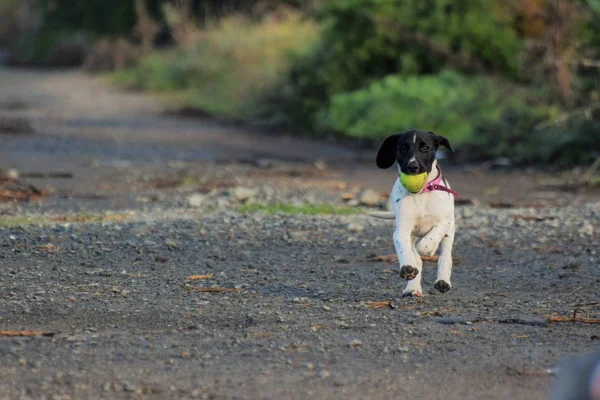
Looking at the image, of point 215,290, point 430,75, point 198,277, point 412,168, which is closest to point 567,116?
point 430,75

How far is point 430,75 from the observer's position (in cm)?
2009

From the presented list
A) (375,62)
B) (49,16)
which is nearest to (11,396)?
(375,62)

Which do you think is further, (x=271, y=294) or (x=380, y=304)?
(x=271, y=294)

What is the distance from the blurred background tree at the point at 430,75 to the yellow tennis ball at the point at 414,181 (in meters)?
7.99

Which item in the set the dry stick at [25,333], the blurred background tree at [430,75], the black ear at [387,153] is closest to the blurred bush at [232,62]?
the blurred background tree at [430,75]

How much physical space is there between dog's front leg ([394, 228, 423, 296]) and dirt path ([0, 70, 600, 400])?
14cm

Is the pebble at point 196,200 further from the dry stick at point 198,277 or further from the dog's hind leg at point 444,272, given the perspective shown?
the dog's hind leg at point 444,272

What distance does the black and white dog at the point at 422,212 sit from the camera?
7.07 meters

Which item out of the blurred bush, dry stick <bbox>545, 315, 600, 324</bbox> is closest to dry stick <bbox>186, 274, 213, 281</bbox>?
dry stick <bbox>545, 315, 600, 324</bbox>

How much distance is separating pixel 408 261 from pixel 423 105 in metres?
11.3

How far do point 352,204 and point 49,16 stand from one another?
41665 millimetres

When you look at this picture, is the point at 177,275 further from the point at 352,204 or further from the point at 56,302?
the point at 352,204

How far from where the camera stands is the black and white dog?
7.07 m

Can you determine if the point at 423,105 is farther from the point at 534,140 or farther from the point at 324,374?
the point at 324,374
